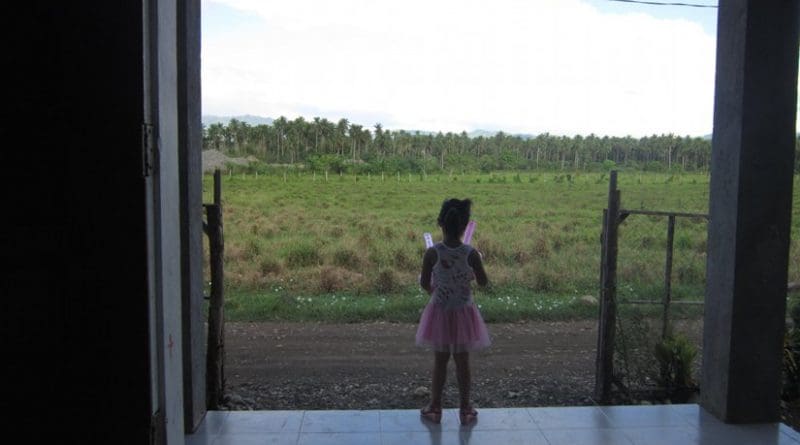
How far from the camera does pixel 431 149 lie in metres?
21.6

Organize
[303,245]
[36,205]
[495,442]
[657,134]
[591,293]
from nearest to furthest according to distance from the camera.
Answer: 1. [36,205]
2. [495,442]
3. [591,293]
4. [303,245]
5. [657,134]

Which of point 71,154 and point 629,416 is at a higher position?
point 71,154

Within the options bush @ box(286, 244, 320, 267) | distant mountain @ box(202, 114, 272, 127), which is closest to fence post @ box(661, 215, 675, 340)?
bush @ box(286, 244, 320, 267)

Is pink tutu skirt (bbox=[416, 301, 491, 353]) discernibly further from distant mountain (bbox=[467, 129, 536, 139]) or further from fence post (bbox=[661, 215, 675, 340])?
distant mountain (bbox=[467, 129, 536, 139])

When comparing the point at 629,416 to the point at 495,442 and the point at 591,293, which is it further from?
the point at 591,293

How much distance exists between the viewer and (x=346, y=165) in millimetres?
20109

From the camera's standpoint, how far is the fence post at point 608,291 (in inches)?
167

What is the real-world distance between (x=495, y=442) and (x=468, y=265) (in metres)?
0.85

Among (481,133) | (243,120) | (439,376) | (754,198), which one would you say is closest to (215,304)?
(439,376)

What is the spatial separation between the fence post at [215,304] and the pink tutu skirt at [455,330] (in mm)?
1454

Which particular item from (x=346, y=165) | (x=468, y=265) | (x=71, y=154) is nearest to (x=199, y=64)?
(x=468, y=265)

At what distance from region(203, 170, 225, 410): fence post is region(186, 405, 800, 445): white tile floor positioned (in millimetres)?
656

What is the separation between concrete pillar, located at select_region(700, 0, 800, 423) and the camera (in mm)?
3082

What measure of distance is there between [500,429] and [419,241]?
1054cm
